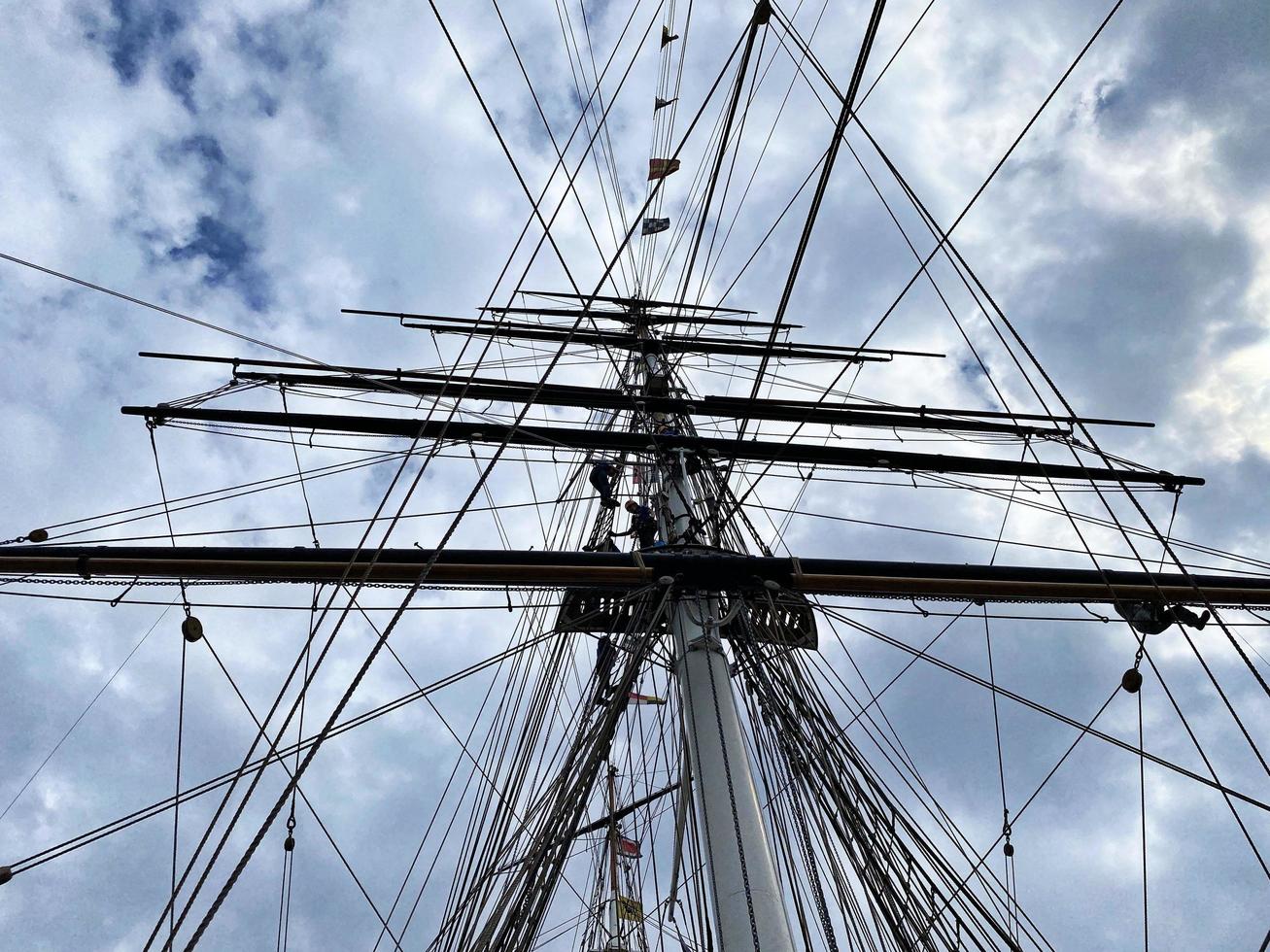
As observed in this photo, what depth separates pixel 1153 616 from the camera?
244 inches

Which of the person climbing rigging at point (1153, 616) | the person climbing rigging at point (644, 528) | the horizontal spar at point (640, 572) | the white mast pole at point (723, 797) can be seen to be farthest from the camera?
Answer: the person climbing rigging at point (644, 528)

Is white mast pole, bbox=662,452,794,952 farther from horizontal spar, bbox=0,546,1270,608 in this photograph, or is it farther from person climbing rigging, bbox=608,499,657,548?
person climbing rigging, bbox=608,499,657,548

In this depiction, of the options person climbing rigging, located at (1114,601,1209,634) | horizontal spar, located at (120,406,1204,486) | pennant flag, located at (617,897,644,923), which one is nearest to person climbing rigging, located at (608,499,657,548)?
horizontal spar, located at (120,406,1204,486)

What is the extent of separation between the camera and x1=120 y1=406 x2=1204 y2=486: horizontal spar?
8.29m

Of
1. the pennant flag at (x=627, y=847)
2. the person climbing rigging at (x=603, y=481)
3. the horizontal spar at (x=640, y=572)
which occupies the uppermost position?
the person climbing rigging at (x=603, y=481)

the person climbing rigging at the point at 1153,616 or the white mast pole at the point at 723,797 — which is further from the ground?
the person climbing rigging at the point at 1153,616

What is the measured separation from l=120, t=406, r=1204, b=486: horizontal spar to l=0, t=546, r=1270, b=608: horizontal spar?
8.22 feet

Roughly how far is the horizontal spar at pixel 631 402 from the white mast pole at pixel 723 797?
12.4 feet

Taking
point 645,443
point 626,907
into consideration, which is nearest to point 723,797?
point 645,443

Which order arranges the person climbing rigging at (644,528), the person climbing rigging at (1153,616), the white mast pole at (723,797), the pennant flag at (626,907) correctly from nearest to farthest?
the white mast pole at (723,797) → the person climbing rigging at (1153,616) → the person climbing rigging at (644,528) → the pennant flag at (626,907)

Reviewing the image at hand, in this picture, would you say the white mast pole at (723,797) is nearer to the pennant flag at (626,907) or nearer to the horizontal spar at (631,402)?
the horizontal spar at (631,402)

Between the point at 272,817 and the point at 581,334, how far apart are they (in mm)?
10094

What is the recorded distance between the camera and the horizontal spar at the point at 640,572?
5.10 metres

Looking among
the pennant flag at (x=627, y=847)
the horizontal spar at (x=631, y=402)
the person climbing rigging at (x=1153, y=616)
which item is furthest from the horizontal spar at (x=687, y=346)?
the pennant flag at (x=627, y=847)
